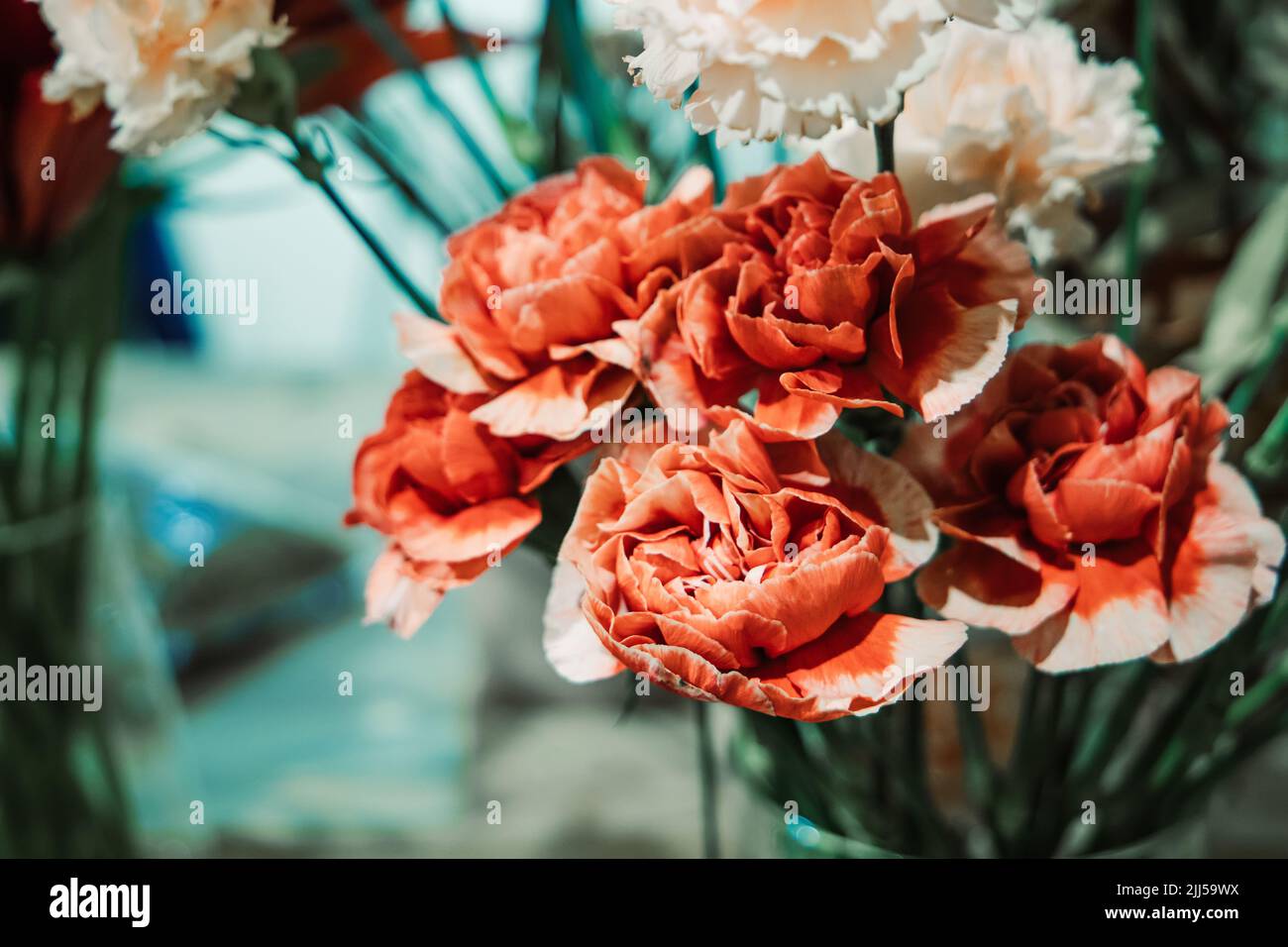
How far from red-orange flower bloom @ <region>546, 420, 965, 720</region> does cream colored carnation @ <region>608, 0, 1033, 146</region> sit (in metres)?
0.05

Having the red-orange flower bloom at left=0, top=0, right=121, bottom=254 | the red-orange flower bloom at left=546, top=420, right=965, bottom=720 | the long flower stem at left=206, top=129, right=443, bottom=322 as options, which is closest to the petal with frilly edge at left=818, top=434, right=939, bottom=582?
the red-orange flower bloom at left=546, top=420, right=965, bottom=720

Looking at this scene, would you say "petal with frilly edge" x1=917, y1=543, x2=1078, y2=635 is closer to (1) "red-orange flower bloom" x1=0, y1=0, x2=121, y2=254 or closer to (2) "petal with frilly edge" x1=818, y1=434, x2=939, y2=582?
(2) "petal with frilly edge" x1=818, y1=434, x2=939, y2=582

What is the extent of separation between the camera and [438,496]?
8.5 inches

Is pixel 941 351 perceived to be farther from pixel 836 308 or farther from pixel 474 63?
pixel 474 63

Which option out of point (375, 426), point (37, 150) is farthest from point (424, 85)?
point (375, 426)

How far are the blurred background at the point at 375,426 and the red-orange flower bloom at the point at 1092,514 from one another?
49 millimetres

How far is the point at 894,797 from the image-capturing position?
0.87 feet

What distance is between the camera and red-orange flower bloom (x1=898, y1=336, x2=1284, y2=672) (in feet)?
0.62

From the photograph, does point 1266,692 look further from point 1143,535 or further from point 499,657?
point 499,657

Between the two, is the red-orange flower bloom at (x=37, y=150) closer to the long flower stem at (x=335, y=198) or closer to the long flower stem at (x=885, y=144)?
the long flower stem at (x=335, y=198)

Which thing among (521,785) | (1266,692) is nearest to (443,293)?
(1266,692)

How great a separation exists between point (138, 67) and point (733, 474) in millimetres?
132

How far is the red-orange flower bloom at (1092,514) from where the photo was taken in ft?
0.62

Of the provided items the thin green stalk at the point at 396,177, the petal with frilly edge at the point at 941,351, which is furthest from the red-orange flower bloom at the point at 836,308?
the thin green stalk at the point at 396,177
